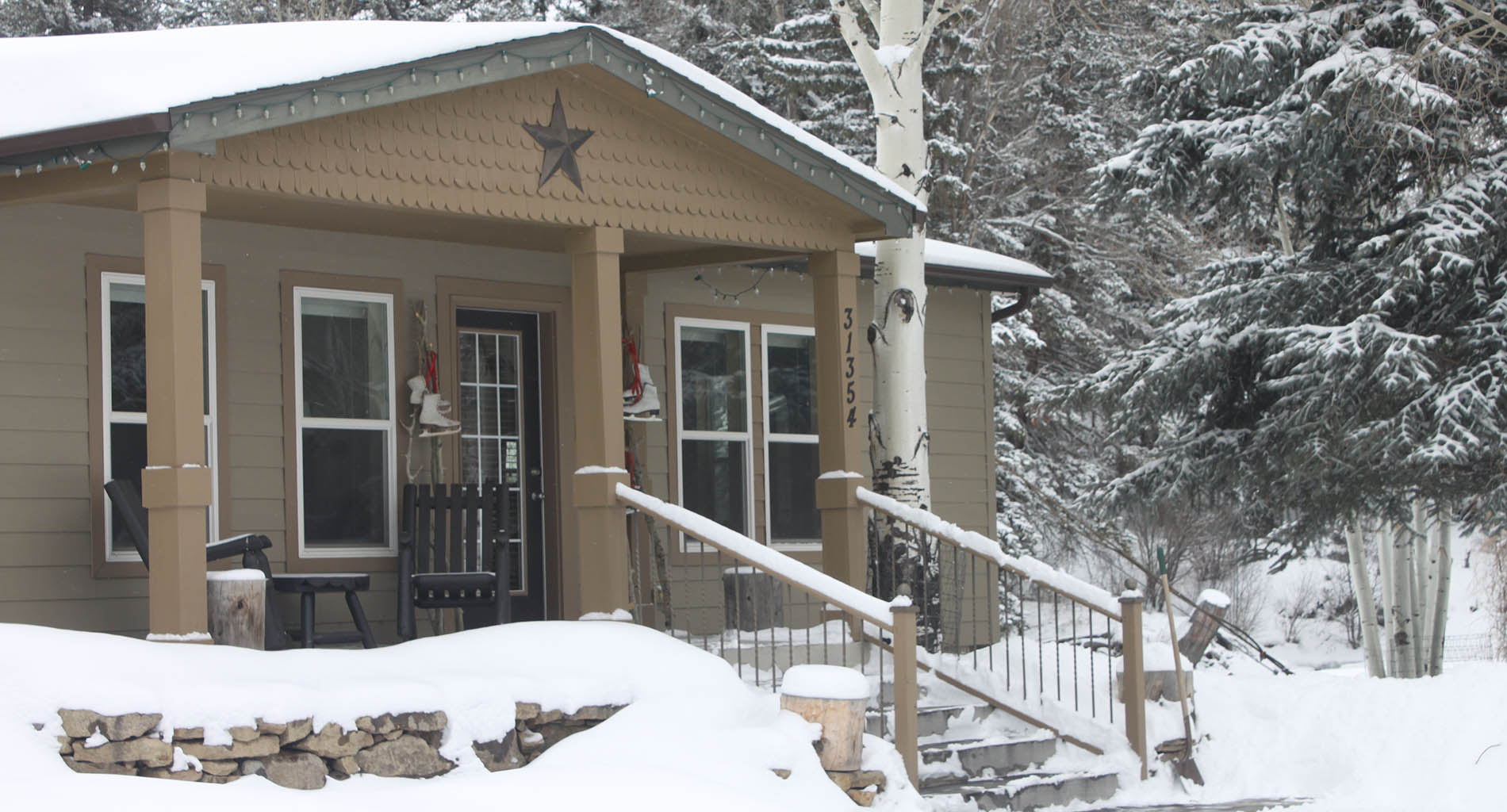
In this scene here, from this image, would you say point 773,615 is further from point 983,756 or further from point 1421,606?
point 1421,606

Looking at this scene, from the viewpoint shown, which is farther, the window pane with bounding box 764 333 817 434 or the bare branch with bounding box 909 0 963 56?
the window pane with bounding box 764 333 817 434

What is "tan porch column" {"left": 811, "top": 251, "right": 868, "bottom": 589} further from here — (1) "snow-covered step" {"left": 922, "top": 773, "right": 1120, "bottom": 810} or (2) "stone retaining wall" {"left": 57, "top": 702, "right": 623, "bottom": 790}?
(2) "stone retaining wall" {"left": 57, "top": 702, "right": 623, "bottom": 790}

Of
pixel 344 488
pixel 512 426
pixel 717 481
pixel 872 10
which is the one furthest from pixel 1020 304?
pixel 344 488

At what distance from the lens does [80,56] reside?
7.33 metres

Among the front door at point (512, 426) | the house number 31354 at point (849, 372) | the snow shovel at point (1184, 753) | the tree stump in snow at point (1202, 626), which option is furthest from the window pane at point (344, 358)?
the tree stump in snow at point (1202, 626)

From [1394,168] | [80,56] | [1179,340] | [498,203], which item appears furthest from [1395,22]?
[80,56]

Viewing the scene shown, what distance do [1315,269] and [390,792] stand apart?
32.8ft

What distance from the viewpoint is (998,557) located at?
29.1ft

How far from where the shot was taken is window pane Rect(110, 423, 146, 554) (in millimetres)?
8109

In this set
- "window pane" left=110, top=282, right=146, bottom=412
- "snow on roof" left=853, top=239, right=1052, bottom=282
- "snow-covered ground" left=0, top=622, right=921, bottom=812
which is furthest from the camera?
"snow on roof" left=853, top=239, right=1052, bottom=282

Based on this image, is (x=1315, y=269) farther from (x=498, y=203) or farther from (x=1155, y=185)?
(x=498, y=203)

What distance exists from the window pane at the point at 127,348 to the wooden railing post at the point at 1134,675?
18.0 ft

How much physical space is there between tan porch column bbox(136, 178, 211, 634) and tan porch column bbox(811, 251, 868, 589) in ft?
12.8

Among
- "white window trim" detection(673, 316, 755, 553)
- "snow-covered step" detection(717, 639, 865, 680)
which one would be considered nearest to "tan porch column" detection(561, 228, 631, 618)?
"snow-covered step" detection(717, 639, 865, 680)
